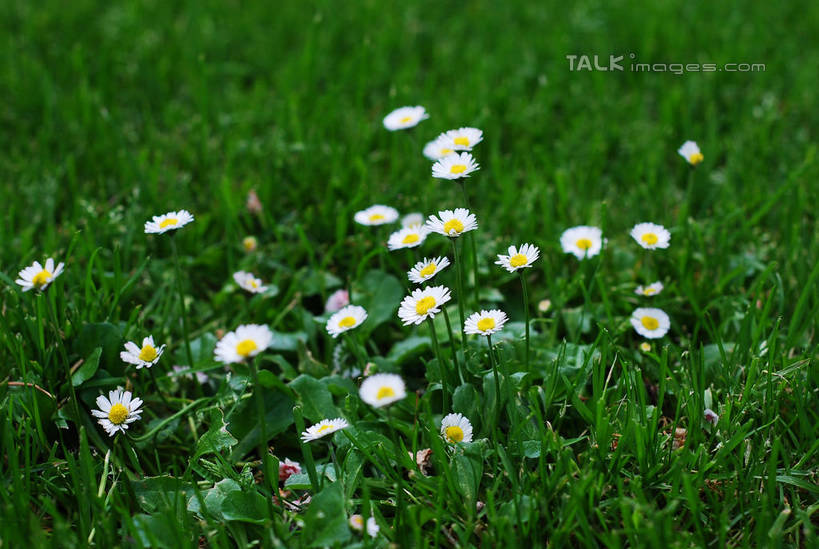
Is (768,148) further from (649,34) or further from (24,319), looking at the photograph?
(24,319)

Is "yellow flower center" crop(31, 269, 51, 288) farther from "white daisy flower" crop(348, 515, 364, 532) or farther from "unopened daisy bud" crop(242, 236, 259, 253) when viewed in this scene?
"unopened daisy bud" crop(242, 236, 259, 253)

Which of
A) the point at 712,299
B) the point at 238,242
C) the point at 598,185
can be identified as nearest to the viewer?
the point at 712,299

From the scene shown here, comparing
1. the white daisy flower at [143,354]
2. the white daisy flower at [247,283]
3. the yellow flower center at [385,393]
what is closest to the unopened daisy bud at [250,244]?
the white daisy flower at [247,283]

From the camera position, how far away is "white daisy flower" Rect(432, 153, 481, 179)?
1462 millimetres

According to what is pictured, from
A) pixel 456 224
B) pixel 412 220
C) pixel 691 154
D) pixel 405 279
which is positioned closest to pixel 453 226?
pixel 456 224

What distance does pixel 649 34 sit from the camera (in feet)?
9.79

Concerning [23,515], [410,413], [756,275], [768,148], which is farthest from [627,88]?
[23,515]

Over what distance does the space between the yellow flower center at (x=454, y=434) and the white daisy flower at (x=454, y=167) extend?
0.48 metres

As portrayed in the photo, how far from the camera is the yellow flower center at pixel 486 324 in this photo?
1.31 metres

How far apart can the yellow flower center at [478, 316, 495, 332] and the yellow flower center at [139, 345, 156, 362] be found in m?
0.62

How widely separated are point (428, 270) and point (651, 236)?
23.8 inches

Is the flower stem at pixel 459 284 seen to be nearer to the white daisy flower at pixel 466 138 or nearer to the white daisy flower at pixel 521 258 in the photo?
the white daisy flower at pixel 521 258

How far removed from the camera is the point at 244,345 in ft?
3.81

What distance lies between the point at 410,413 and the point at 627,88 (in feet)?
6.07
